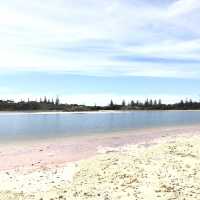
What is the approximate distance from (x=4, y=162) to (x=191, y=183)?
10.4 meters

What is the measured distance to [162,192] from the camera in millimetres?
11656

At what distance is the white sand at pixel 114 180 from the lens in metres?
11.5

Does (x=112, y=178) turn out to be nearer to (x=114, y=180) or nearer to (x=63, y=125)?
(x=114, y=180)

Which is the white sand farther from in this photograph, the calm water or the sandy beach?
the calm water

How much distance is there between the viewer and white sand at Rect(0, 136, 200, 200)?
37.8 feet

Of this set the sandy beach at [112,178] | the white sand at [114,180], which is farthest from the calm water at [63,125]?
the white sand at [114,180]

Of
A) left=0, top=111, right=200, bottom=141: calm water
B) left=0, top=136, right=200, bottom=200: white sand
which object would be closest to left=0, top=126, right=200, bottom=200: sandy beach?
left=0, top=136, right=200, bottom=200: white sand

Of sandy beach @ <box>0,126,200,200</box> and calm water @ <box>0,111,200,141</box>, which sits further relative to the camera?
calm water @ <box>0,111,200,141</box>

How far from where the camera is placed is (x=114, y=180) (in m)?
13.0

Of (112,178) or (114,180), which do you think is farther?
(112,178)

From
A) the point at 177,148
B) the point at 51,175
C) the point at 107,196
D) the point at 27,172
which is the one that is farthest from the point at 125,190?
the point at 177,148

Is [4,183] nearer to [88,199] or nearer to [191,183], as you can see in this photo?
[88,199]

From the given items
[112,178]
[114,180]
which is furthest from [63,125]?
[114,180]

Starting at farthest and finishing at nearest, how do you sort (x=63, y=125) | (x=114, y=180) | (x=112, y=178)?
(x=63, y=125)
(x=112, y=178)
(x=114, y=180)
